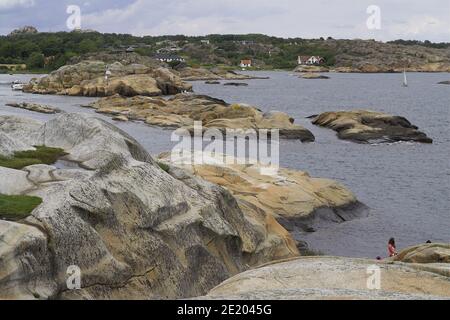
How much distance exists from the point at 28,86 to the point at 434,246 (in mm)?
131951

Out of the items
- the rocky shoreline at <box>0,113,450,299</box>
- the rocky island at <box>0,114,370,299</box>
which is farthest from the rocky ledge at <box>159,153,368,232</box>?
the rocky island at <box>0,114,370,299</box>

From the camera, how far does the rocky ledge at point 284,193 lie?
1368 inches

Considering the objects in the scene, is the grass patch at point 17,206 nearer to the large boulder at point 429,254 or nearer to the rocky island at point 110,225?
the rocky island at point 110,225

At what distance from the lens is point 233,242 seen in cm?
2139

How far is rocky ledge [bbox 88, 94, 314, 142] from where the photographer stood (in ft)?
239

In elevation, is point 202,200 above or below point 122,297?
above

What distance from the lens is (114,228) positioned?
1677 cm

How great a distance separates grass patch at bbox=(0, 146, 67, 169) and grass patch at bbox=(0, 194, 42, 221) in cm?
294

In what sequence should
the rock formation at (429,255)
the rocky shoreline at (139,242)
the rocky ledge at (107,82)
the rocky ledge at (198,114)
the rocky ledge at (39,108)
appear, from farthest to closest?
1. the rocky ledge at (107,82)
2. the rocky ledge at (39,108)
3. the rocky ledge at (198,114)
4. the rock formation at (429,255)
5. the rocky shoreline at (139,242)

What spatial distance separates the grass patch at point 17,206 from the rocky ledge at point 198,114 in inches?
2204

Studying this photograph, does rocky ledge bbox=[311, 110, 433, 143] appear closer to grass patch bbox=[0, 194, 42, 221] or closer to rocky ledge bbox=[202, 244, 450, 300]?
rocky ledge bbox=[202, 244, 450, 300]

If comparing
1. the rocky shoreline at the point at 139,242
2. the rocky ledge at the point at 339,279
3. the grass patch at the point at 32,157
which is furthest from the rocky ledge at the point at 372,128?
the rocky ledge at the point at 339,279

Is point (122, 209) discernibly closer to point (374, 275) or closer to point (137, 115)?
point (374, 275)
